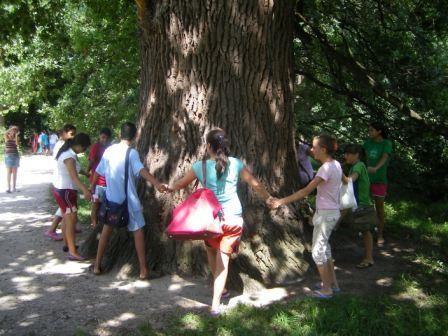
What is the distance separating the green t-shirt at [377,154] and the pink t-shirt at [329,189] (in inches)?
82.4

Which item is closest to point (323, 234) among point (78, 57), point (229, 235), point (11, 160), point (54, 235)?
point (229, 235)

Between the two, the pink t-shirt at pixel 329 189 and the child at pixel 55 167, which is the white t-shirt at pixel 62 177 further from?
the pink t-shirt at pixel 329 189

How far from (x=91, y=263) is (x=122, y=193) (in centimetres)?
118

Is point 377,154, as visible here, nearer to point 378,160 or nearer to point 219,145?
point 378,160

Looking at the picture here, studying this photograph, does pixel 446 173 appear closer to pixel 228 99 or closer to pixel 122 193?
pixel 228 99

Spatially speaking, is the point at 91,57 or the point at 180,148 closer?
the point at 180,148

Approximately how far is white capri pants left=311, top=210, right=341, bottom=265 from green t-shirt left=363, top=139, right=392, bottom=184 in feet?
7.08

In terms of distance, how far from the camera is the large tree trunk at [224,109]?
16.1 ft

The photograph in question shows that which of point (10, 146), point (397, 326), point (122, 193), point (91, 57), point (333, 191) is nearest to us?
point (397, 326)

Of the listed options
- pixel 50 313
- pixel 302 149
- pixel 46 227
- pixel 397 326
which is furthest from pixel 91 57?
pixel 397 326

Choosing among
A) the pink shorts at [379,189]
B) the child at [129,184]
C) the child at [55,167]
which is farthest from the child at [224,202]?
the pink shorts at [379,189]

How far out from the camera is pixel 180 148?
200 inches

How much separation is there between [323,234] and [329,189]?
433mm

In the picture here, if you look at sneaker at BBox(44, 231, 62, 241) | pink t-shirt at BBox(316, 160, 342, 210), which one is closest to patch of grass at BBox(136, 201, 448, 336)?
pink t-shirt at BBox(316, 160, 342, 210)
